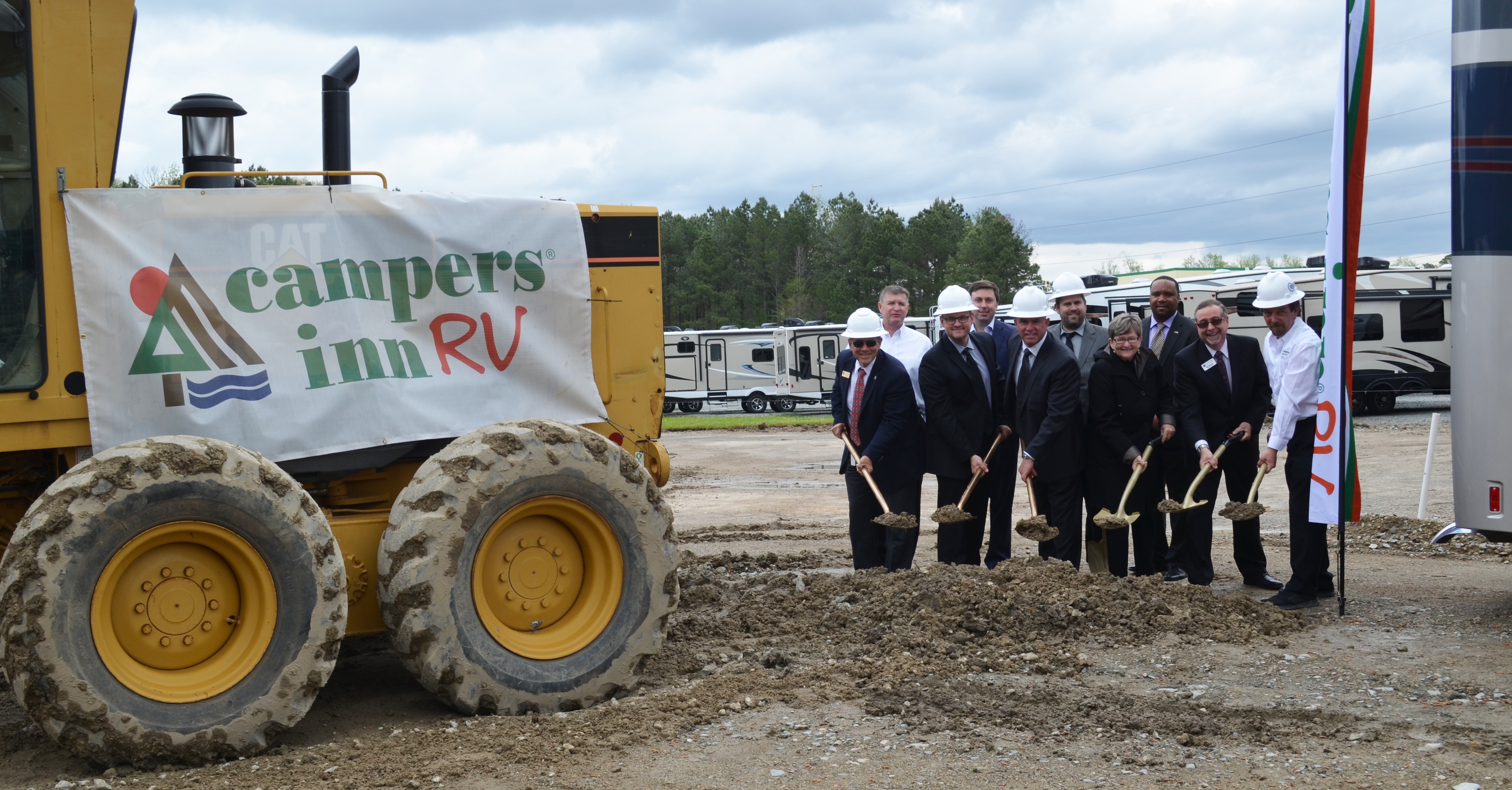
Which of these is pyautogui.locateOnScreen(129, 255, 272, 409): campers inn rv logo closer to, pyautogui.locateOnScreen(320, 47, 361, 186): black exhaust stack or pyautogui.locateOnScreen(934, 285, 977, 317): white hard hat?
pyautogui.locateOnScreen(320, 47, 361, 186): black exhaust stack

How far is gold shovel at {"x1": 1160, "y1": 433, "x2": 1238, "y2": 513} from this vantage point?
8.34 m

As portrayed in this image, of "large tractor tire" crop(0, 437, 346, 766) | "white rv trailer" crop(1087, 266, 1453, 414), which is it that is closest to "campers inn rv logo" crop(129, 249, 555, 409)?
"large tractor tire" crop(0, 437, 346, 766)

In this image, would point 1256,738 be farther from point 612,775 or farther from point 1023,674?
point 612,775

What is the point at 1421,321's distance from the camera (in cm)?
2669

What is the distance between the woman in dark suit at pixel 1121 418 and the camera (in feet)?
28.2

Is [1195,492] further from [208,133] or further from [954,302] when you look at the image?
[208,133]

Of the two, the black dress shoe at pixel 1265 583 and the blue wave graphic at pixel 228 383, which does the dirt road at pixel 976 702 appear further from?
the blue wave graphic at pixel 228 383

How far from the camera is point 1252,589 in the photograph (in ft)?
28.8

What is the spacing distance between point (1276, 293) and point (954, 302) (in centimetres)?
218

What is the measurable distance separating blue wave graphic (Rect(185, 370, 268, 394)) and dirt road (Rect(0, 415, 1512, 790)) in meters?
1.53

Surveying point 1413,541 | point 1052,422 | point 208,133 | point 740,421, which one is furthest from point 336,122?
point 740,421

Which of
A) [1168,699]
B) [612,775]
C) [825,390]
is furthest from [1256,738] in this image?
[825,390]

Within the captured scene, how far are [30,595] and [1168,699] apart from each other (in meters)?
4.84

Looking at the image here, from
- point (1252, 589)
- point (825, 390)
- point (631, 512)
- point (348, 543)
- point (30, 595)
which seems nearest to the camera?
point (30, 595)
